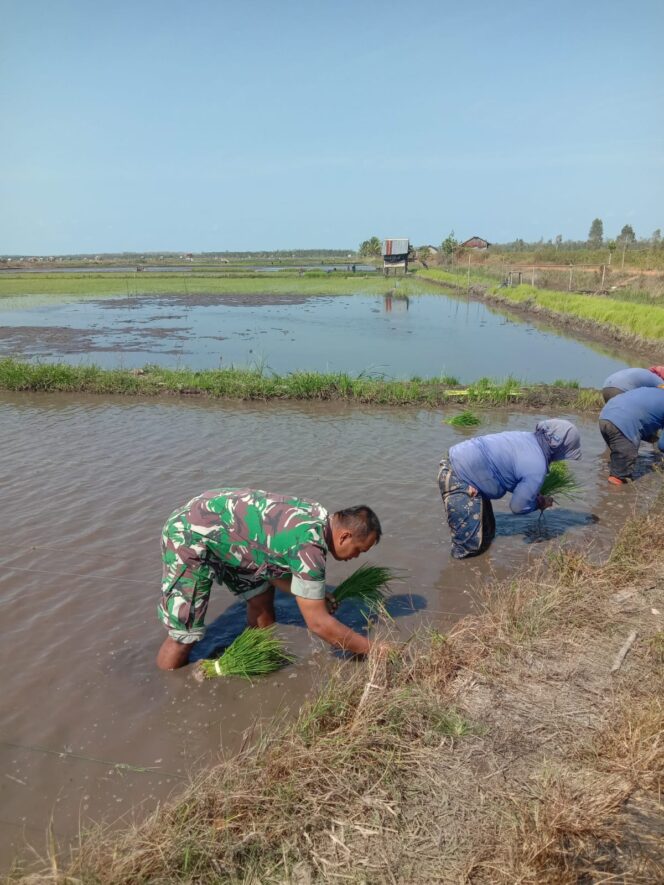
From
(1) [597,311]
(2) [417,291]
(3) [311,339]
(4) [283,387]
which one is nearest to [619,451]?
(4) [283,387]

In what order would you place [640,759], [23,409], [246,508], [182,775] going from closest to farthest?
[640,759], [182,775], [246,508], [23,409]

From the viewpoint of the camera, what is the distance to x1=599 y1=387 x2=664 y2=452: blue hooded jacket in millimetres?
5871

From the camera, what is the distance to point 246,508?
3.00 meters

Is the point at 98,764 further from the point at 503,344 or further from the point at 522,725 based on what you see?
the point at 503,344

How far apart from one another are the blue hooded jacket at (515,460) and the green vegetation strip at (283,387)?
4929mm

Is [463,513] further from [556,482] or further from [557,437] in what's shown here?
[556,482]

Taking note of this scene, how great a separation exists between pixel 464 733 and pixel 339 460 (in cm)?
447

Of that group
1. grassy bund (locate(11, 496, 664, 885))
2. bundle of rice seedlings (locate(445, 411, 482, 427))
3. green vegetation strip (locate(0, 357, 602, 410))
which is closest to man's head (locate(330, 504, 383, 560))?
grassy bund (locate(11, 496, 664, 885))

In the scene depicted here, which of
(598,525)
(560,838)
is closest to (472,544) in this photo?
(598,525)

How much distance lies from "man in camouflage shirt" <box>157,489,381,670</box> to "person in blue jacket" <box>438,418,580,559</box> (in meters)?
1.60

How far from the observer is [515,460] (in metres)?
4.25

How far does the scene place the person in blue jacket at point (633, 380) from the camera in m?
6.62

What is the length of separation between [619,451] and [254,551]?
443cm

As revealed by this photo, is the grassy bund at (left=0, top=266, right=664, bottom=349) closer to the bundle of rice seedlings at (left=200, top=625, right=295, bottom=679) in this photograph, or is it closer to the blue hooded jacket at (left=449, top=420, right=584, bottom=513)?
the blue hooded jacket at (left=449, top=420, right=584, bottom=513)
